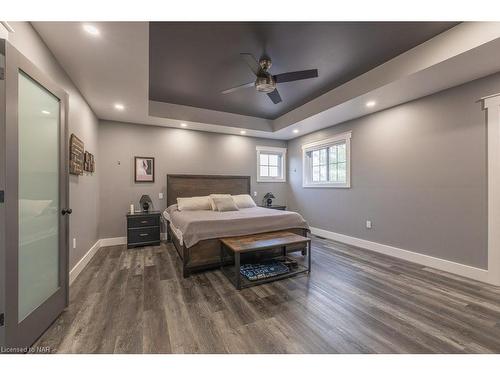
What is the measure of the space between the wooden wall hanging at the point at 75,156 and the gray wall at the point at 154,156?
4.74ft

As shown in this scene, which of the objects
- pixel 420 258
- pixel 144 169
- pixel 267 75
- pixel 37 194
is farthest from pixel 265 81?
pixel 420 258

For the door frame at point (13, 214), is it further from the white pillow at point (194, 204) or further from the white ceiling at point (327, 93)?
the white pillow at point (194, 204)

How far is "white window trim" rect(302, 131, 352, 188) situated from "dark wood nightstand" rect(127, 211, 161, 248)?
3602 mm

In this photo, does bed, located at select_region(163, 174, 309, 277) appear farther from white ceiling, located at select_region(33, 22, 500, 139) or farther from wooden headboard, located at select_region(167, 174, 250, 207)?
white ceiling, located at select_region(33, 22, 500, 139)

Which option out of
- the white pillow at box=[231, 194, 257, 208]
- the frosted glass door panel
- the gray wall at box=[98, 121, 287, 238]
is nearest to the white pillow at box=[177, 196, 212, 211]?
the white pillow at box=[231, 194, 257, 208]

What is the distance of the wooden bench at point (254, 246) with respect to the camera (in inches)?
95.2

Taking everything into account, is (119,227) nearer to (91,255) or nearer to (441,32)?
(91,255)

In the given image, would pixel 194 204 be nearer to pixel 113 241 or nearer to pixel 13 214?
pixel 113 241

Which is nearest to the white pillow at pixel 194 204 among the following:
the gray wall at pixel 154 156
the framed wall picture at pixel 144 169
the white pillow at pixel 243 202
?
the white pillow at pixel 243 202

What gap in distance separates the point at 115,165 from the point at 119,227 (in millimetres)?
1273

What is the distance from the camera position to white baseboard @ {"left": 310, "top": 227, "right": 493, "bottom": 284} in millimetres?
2595

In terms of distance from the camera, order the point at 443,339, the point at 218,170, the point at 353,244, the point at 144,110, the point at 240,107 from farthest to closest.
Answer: the point at 218,170 → the point at 240,107 → the point at 353,244 → the point at 144,110 → the point at 443,339

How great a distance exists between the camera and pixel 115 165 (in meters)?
4.23
